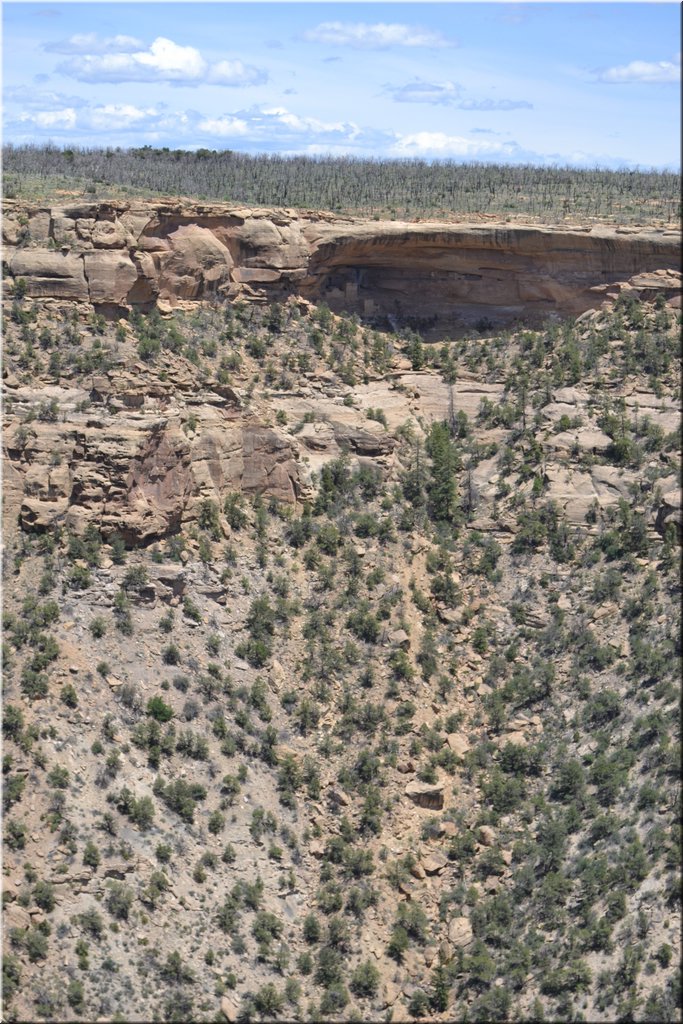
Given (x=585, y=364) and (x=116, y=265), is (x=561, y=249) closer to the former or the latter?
(x=585, y=364)

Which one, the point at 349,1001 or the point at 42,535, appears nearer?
the point at 349,1001

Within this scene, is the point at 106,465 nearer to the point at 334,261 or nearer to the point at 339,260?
the point at 334,261

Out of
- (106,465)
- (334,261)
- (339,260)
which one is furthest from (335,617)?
(339,260)

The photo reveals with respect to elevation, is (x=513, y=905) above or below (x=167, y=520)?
below

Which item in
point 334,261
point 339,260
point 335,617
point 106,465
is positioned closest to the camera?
point 106,465

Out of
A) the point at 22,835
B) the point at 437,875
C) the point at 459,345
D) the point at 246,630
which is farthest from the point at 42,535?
the point at 459,345

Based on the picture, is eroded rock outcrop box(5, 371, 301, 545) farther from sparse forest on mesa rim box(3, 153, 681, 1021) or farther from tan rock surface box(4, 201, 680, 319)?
tan rock surface box(4, 201, 680, 319)

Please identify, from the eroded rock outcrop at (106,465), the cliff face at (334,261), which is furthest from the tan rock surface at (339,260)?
the eroded rock outcrop at (106,465)

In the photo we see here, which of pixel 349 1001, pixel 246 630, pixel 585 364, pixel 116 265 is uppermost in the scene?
pixel 116 265
